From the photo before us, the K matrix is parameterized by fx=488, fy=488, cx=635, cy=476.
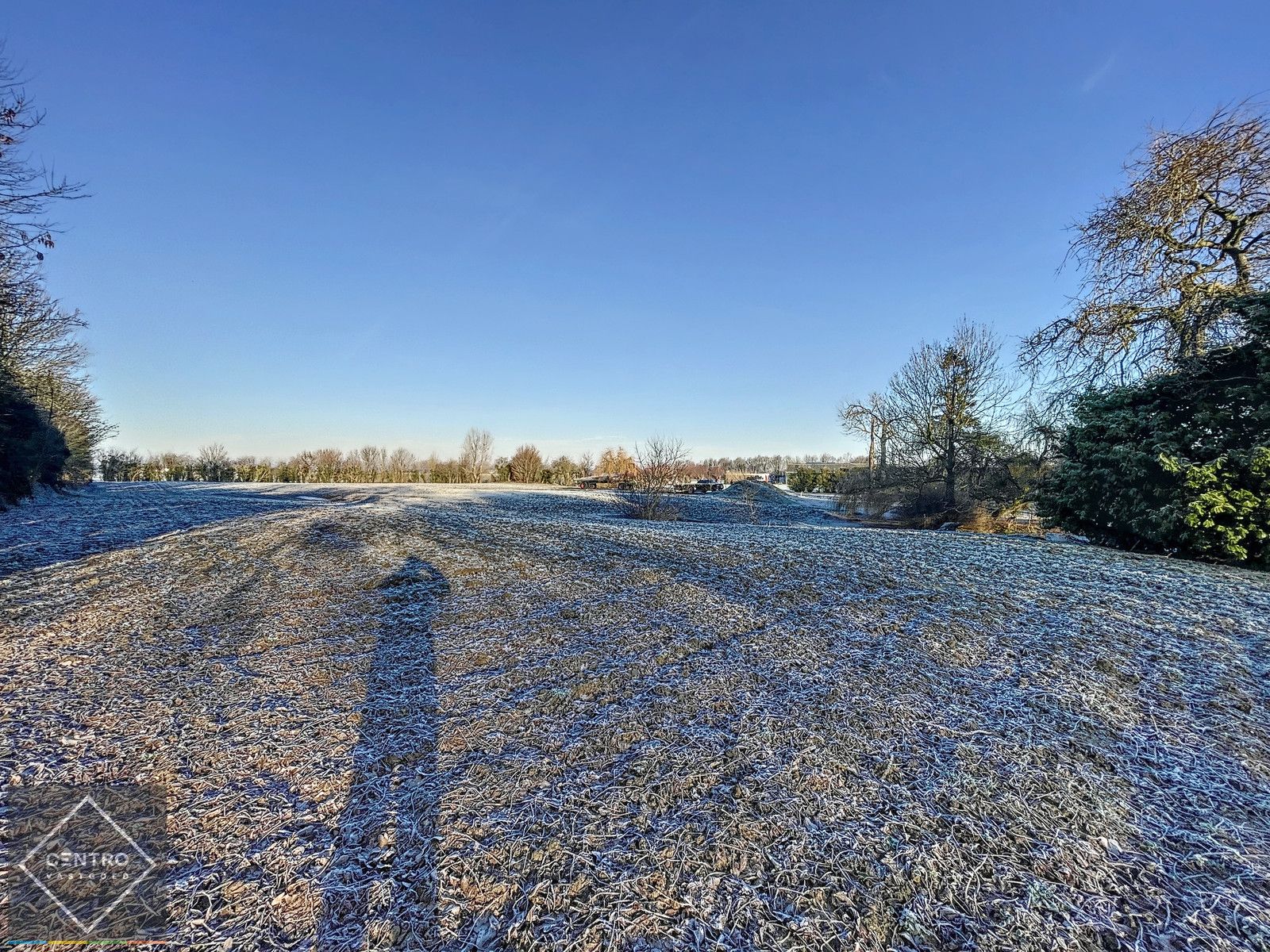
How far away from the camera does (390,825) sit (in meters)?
2.05

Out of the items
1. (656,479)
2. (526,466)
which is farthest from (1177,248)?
(526,466)

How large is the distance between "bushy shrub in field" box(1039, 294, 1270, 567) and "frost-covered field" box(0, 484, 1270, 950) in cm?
125

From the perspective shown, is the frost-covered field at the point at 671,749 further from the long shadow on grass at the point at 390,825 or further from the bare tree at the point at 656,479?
the bare tree at the point at 656,479

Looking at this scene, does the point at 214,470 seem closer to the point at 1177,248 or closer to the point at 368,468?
the point at 368,468

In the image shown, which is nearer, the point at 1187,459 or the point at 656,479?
the point at 1187,459

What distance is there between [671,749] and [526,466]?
3924 centimetres

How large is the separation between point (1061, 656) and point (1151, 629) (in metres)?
1.23

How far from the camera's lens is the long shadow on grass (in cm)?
162

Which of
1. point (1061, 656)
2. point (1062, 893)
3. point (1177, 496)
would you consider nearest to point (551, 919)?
point (1062, 893)

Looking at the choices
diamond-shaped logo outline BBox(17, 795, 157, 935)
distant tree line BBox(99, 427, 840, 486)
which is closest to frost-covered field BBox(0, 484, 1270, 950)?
diamond-shaped logo outline BBox(17, 795, 157, 935)

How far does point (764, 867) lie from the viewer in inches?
72.4

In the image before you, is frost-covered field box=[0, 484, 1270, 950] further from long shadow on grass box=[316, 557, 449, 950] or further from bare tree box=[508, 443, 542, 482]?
bare tree box=[508, 443, 542, 482]

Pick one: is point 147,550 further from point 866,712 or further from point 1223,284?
point 1223,284

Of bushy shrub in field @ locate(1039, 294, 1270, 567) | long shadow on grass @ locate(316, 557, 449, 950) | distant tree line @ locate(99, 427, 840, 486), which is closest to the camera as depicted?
long shadow on grass @ locate(316, 557, 449, 950)
